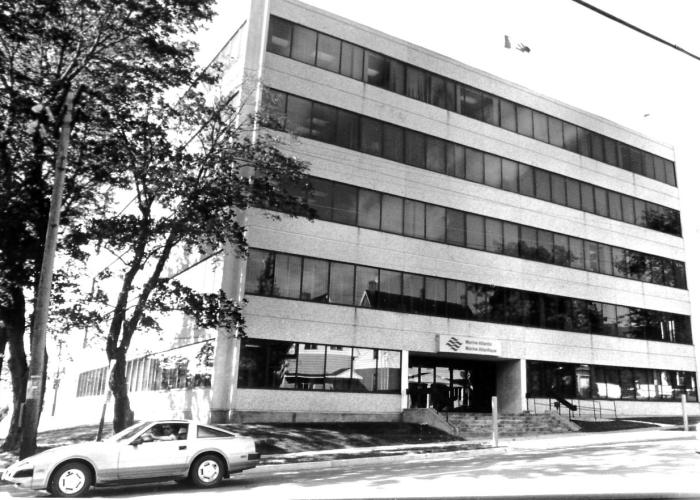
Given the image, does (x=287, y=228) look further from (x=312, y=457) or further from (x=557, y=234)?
(x=557, y=234)

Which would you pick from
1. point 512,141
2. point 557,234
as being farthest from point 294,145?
point 557,234

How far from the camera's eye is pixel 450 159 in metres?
30.6

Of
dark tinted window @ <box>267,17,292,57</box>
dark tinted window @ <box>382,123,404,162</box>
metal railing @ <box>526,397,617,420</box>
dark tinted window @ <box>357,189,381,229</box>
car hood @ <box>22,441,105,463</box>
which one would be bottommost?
car hood @ <box>22,441,105,463</box>

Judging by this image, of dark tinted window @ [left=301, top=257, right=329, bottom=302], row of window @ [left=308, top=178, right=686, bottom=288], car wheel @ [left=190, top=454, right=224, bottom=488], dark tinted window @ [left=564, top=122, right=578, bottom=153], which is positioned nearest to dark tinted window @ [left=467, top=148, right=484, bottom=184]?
row of window @ [left=308, top=178, right=686, bottom=288]

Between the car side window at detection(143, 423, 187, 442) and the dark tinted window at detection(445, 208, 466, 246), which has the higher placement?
the dark tinted window at detection(445, 208, 466, 246)

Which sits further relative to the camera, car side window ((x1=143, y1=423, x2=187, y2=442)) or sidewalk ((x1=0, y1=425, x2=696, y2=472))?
sidewalk ((x1=0, y1=425, x2=696, y2=472))

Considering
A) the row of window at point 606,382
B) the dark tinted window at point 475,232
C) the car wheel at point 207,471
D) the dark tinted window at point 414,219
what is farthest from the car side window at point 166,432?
the row of window at point 606,382

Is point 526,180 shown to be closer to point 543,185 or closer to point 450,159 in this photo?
point 543,185

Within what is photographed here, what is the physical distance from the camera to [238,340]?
23062mm

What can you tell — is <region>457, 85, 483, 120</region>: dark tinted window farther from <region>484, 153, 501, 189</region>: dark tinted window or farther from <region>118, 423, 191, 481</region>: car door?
<region>118, 423, 191, 481</region>: car door

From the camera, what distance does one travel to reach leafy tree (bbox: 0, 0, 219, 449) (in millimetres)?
17516

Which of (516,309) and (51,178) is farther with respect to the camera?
(516,309)

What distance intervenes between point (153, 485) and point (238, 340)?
9.92 metres

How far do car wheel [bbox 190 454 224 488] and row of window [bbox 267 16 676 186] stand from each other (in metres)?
18.4
